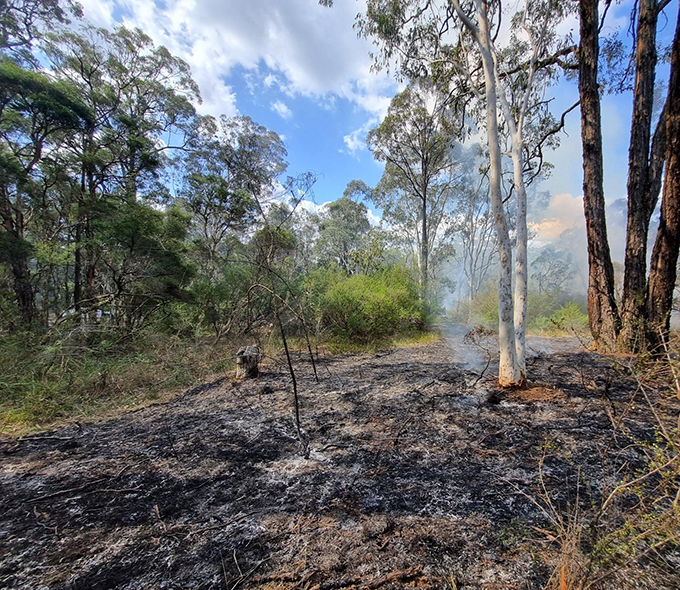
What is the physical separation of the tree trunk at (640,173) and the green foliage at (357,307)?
504 centimetres

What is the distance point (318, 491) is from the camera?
1.72 metres

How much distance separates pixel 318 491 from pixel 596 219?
20.3 ft

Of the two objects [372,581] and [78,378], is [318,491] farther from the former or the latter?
[78,378]

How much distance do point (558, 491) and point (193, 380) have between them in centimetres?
463

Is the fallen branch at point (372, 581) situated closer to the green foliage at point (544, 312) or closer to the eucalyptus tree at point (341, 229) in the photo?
the green foliage at point (544, 312)

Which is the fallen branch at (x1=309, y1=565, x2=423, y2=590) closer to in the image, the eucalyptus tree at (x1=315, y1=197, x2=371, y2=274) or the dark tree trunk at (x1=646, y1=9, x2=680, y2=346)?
the dark tree trunk at (x1=646, y1=9, x2=680, y2=346)

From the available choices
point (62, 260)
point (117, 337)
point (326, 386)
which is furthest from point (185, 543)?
point (62, 260)

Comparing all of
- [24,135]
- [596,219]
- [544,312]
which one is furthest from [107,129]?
[544,312]

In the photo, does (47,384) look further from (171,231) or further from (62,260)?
(171,231)

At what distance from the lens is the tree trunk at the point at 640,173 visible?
4645 mm

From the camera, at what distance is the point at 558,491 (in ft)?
5.35

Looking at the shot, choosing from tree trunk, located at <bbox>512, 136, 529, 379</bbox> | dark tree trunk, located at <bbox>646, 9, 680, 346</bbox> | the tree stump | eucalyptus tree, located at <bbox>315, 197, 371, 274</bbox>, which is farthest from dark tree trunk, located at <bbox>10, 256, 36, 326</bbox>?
eucalyptus tree, located at <bbox>315, 197, 371, 274</bbox>

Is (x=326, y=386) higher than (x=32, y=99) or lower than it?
lower

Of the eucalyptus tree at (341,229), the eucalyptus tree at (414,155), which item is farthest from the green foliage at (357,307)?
the eucalyptus tree at (341,229)
